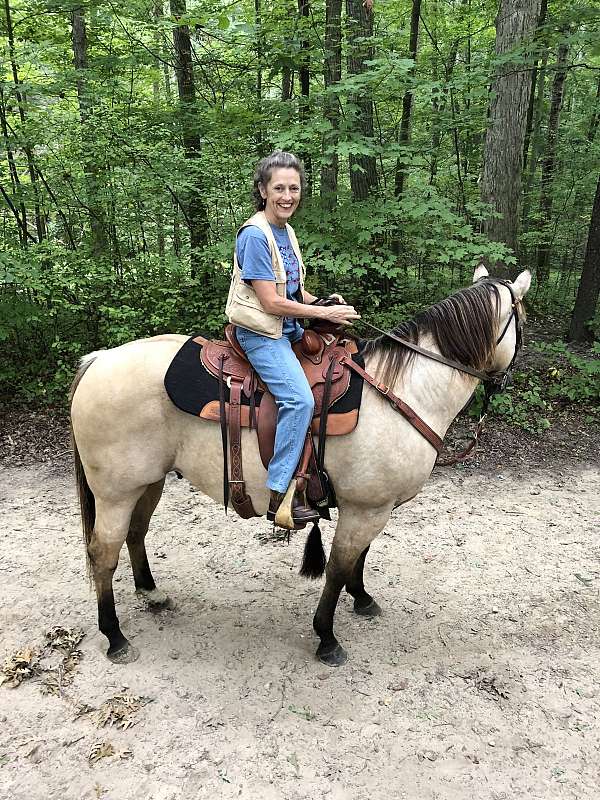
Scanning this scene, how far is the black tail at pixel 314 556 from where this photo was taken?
320 cm

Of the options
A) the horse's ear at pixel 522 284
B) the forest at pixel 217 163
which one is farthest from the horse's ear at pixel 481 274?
the forest at pixel 217 163

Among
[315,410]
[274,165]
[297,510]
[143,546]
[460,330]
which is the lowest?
[143,546]

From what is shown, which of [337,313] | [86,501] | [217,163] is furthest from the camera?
[217,163]

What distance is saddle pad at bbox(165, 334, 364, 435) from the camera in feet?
8.34

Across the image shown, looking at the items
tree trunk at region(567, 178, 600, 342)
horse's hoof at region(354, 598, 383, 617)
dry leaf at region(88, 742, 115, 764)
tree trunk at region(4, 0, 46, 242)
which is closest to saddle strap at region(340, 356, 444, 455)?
horse's hoof at region(354, 598, 383, 617)

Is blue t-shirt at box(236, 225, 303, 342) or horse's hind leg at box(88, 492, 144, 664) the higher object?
blue t-shirt at box(236, 225, 303, 342)

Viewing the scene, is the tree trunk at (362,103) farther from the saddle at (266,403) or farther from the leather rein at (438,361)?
the saddle at (266,403)

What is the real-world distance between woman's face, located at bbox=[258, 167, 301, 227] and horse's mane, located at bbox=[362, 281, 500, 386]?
892 millimetres

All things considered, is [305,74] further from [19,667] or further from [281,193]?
[19,667]

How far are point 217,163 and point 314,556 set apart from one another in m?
5.27

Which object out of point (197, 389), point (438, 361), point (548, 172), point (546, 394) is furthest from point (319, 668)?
point (548, 172)

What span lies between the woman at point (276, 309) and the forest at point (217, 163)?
2.86 m

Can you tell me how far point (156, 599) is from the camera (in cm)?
337

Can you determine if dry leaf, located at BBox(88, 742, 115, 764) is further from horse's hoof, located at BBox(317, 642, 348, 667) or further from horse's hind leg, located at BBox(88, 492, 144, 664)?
horse's hoof, located at BBox(317, 642, 348, 667)
